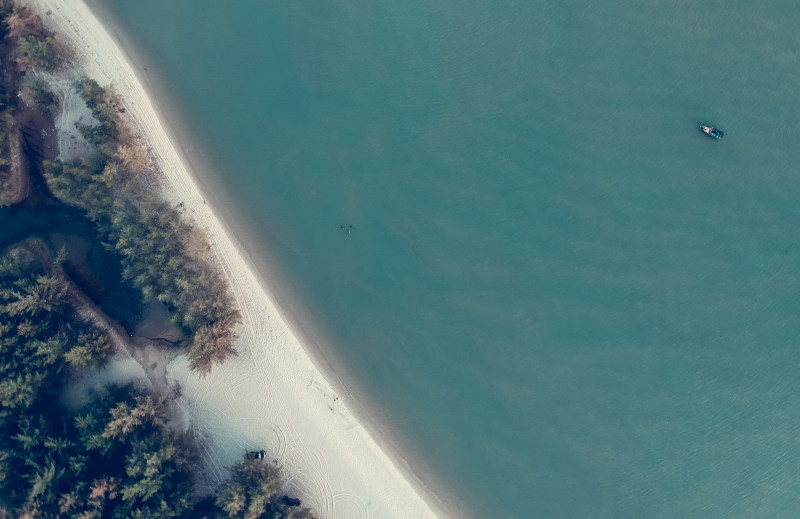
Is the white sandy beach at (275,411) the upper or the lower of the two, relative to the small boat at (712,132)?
lower

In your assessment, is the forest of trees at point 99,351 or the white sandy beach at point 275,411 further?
the white sandy beach at point 275,411

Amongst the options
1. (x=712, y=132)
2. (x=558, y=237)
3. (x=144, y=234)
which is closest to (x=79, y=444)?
(x=144, y=234)

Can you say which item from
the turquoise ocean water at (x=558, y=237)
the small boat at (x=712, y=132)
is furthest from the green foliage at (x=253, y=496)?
the small boat at (x=712, y=132)

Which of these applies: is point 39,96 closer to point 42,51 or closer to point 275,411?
point 42,51

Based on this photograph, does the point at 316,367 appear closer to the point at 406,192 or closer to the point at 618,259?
the point at 406,192

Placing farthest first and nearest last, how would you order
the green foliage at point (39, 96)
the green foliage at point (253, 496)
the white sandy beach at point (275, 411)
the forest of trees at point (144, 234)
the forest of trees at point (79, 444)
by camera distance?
the green foliage at point (39, 96), the white sandy beach at point (275, 411), the forest of trees at point (144, 234), the green foliage at point (253, 496), the forest of trees at point (79, 444)

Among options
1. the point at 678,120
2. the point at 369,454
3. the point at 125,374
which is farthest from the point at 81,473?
the point at 678,120

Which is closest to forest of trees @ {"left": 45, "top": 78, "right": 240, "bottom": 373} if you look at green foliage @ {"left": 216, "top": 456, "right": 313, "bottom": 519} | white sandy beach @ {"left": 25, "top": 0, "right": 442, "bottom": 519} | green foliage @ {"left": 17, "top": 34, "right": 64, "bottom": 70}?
white sandy beach @ {"left": 25, "top": 0, "right": 442, "bottom": 519}

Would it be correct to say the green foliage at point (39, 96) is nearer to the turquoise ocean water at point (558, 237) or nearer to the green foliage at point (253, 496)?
the turquoise ocean water at point (558, 237)
